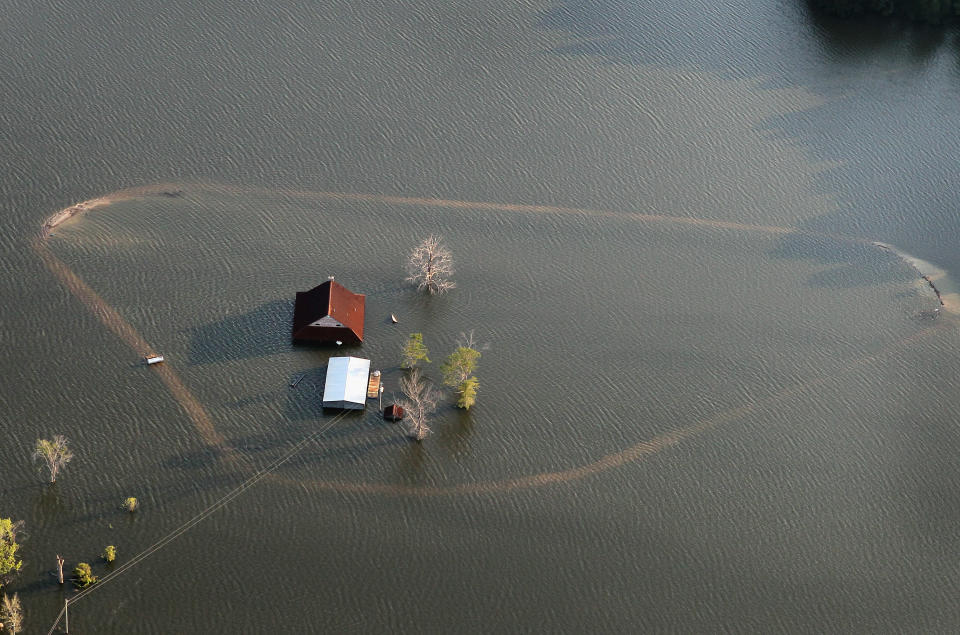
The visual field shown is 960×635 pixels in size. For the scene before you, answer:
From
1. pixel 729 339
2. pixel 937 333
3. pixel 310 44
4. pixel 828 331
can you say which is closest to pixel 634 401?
pixel 729 339

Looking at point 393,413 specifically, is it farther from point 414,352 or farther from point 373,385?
point 414,352

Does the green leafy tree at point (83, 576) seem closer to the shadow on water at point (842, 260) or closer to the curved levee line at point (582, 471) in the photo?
the curved levee line at point (582, 471)

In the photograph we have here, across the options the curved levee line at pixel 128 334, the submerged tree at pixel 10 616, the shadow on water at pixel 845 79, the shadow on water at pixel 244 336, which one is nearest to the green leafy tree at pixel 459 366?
the shadow on water at pixel 244 336

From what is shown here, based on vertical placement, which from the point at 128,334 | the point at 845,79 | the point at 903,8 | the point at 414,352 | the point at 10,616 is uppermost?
the point at 903,8

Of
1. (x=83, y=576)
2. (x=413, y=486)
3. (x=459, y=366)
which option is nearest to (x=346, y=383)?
(x=459, y=366)

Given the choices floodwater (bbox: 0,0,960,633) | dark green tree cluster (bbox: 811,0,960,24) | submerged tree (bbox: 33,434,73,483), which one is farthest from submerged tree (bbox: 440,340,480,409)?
dark green tree cluster (bbox: 811,0,960,24)

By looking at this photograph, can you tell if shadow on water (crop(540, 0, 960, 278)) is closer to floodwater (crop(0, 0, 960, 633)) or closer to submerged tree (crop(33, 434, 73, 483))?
floodwater (crop(0, 0, 960, 633))
